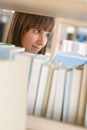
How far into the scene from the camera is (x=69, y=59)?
40.1 inches

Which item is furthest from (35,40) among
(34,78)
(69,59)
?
(34,78)

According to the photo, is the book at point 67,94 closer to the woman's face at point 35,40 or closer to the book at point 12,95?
the book at point 12,95

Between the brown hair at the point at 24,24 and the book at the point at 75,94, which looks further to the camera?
the brown hair at the point at 24,24

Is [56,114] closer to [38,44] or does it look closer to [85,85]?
[85,85]

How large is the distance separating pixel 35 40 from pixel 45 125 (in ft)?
2.10

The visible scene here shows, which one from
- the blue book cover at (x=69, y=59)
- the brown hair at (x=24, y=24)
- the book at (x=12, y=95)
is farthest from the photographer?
the brown hair at (x=24, y=24)

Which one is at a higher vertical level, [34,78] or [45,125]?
[34,78]

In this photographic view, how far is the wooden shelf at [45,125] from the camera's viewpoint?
0.62 meters

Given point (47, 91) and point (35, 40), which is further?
point (35, 40)

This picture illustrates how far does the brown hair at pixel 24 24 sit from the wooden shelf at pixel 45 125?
57cm

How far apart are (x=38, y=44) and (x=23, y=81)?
63cm

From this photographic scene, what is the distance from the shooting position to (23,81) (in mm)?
574

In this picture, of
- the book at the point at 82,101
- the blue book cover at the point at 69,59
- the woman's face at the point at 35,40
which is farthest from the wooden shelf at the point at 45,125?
the woman's face at the point at 35,40

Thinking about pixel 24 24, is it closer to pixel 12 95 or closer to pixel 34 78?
pixel 34 78
